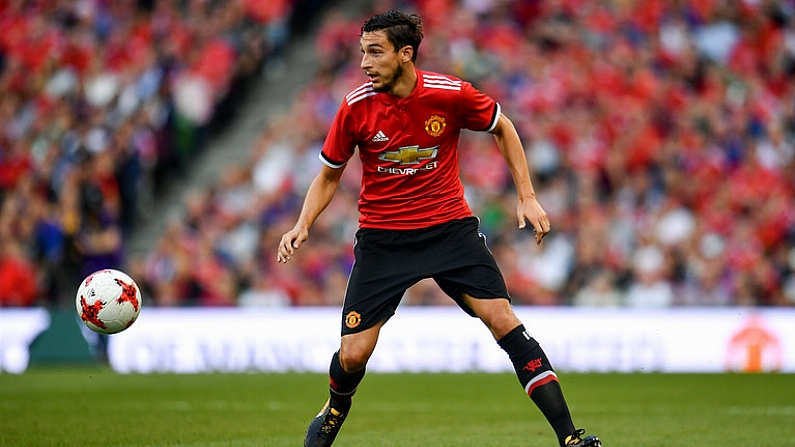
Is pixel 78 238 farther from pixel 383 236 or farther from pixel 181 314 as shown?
pixel 383 236

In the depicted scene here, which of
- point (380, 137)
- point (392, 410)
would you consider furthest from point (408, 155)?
point (392, 410)

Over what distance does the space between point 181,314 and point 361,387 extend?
11.4 feet

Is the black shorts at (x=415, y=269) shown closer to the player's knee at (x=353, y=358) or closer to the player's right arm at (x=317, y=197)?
the player's knee at (x=353, y=358)

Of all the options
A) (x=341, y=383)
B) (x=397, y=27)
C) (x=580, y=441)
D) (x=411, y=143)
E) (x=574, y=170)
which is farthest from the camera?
(x=574, y=170)

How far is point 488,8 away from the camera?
63.5 feet

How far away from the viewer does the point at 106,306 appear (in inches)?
304

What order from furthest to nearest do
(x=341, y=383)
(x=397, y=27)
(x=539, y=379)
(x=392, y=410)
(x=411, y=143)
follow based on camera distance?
(x=392, y=410) → (x=341, y=383) → (x=411, y=143) → (x=397, y=27) → (x=539, y=379)

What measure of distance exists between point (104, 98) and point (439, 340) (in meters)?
7.40

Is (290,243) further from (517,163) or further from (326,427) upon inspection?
(517,163)

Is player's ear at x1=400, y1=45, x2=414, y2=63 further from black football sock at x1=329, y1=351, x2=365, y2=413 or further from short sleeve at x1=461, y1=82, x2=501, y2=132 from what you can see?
black football sock at x1=329, y1=351, x2=365, y2=413

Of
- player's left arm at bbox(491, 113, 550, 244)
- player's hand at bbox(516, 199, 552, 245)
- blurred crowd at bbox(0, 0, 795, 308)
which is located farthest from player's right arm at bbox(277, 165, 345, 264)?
blurred crowd at bbox(0, 0, 795, 308)

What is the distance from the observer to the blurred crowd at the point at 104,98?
16219 mm

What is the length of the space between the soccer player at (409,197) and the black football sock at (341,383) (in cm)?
1

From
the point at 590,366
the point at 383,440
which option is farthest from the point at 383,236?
the point at 590,366
